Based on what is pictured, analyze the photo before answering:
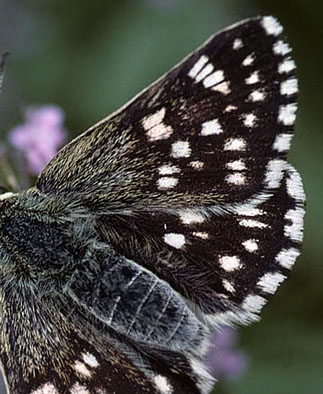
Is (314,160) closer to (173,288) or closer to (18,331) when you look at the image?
(173,288)

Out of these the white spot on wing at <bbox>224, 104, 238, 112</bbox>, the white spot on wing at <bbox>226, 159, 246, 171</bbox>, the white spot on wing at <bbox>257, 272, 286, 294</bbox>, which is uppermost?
the white spot on wing at <bbox>224, 104, 238, 112</bbox>

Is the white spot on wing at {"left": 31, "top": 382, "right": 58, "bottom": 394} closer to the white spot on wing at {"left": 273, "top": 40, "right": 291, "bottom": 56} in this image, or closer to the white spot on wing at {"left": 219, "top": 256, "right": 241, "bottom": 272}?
the white spot on wing at {"left": 219, "top": 256, "right": 241, "bottom": 272}

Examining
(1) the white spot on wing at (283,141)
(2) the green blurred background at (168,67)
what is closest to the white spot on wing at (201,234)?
Answer: (1) the white spot on wing at (283,141)

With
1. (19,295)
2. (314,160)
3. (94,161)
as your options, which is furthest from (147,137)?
(314,160)

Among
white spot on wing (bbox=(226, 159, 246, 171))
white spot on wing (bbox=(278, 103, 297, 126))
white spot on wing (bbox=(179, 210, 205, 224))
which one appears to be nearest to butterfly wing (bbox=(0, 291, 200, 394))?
white spot on wing (bbox=(179, 210, 205, 224))

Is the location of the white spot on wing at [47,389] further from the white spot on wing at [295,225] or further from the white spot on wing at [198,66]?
the white spot on wing at [198,66]
